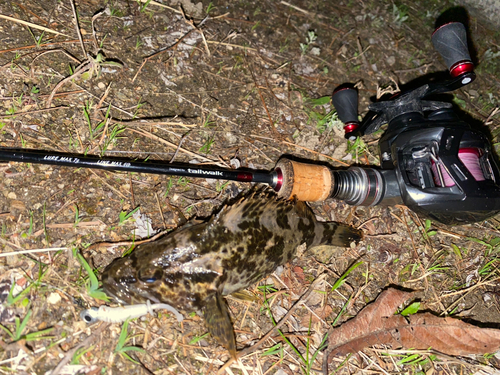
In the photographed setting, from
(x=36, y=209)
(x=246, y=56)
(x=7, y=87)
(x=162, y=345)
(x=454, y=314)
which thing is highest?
(x=246, y=56)

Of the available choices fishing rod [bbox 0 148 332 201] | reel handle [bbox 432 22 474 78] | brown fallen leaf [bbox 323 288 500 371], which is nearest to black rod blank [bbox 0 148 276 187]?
fishing rod [bbox 0 148 332 201]

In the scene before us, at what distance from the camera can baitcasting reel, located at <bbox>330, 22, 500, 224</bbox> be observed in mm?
3080

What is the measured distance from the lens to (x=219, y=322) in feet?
9.55

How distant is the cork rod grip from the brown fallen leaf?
119 centimetres

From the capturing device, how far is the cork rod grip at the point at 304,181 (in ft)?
10.4

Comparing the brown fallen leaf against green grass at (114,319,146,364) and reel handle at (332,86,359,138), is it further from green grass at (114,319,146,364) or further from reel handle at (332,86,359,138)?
reel handle at (332,86,359,138)

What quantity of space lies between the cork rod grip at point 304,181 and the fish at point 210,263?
0.19 metres

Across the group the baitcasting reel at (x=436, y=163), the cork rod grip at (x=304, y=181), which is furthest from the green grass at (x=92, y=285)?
the baitcasting reel at (x=436, y=163)

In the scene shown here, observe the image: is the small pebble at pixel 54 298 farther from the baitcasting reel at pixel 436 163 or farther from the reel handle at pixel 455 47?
the reel handle at pixel 455 47

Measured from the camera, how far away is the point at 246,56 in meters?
4.42

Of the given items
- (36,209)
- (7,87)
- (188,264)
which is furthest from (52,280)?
(7,87)

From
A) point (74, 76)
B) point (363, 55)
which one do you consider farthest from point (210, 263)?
point (363, 55)

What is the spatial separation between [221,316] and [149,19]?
3.27 m

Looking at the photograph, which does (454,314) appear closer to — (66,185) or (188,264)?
(188,264)
